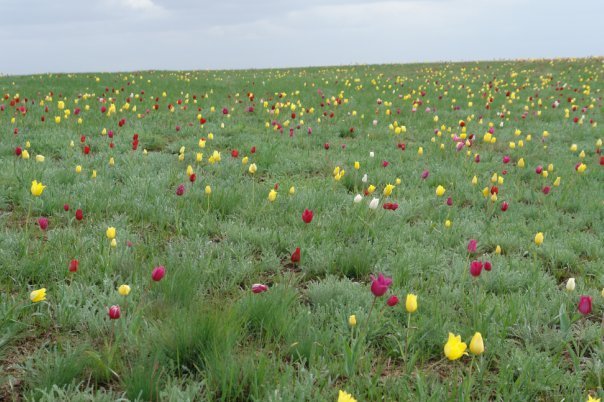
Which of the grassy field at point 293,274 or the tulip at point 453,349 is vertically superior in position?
the tulip at point 453,349

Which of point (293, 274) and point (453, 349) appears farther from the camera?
point (293, 274)

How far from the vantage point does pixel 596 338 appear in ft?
10.3

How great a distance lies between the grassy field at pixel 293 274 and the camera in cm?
259

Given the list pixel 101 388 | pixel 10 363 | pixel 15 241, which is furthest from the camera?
pixel 15 241

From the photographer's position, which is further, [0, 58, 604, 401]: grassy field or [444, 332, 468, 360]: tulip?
[0, 58, 604, 401]: grassy field

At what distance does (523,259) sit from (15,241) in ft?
13.1

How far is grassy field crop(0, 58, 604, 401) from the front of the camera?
2592 millimetres

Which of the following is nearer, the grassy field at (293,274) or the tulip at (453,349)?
the tulip at (453,349)

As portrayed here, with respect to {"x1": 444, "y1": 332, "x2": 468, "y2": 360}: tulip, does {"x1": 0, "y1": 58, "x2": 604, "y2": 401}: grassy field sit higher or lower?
lower

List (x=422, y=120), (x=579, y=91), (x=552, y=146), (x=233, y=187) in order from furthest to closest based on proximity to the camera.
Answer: (x=579, y=91)
(x=422, y=120)
(x=552, y=146)
(x=233, y=187)

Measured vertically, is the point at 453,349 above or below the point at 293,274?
above

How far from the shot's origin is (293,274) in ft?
12.3

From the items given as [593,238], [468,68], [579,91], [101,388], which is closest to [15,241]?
[101,388]

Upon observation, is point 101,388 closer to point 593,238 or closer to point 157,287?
point 157,287
